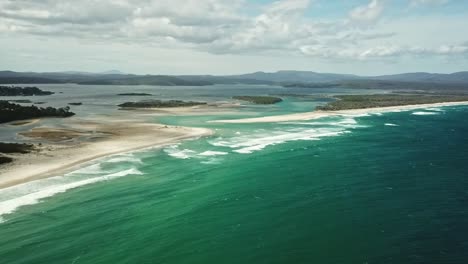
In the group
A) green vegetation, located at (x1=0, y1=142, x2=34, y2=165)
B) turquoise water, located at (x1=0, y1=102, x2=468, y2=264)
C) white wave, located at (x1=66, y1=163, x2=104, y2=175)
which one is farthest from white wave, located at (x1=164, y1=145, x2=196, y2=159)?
green vegetation, located at (x1=0, y1=142, x2=34, y2=165)

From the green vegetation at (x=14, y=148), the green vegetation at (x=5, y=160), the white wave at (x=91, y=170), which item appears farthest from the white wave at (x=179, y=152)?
the green vegetation at (x=5, y=160)

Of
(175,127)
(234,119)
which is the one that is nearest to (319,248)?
(175,127)

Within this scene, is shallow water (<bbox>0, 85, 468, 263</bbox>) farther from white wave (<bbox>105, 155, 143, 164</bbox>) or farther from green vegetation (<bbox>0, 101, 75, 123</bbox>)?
green vegetation (<bbox>0, 101, 75, 123</bbox>)

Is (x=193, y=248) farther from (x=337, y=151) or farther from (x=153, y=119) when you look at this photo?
(x=153, y=119)

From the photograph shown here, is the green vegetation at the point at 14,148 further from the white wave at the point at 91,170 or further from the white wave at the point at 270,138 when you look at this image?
the white wave at the point at 270,138

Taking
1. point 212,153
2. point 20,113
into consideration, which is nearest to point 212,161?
point 212,153
